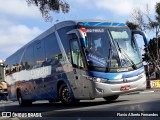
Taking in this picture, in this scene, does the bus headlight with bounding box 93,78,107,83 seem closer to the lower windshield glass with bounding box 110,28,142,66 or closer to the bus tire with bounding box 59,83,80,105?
the lower windshield glass with bounding box 110,28,142,66

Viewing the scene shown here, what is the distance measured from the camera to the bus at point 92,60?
14.5 metres

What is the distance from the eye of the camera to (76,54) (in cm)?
1509

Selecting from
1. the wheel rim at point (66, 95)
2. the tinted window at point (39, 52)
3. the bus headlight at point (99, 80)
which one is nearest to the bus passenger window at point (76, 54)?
the bus headlight at point (99, 80)

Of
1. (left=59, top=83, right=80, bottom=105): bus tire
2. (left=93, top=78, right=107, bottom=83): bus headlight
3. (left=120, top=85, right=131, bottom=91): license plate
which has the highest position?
(left=93, top=78, right=107, bottom=83): bus headlight

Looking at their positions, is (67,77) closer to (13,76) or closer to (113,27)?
(113,27)

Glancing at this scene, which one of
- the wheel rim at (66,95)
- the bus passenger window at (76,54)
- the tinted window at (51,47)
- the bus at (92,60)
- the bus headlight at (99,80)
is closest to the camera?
the bus headlight at (99,80)

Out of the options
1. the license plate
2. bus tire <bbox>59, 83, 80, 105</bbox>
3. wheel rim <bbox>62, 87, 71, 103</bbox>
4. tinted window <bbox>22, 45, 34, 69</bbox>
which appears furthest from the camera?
tinted window <bbox>22, 45, 34, 69</bbox>

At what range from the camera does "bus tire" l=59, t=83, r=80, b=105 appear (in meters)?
16.2

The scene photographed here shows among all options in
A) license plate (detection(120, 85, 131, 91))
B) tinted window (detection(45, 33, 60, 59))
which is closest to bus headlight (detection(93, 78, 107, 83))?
license plate (detection(120, 85, 131, 91))

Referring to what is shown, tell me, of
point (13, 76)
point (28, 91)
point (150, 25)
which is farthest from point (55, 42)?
point (150, 25)

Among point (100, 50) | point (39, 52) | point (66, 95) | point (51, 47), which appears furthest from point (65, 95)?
point (39, 52)

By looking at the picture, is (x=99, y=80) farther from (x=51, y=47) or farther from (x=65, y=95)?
(x=51, y=47)

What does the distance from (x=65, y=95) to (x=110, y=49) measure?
318 cm

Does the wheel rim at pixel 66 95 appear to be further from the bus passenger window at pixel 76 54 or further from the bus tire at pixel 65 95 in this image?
the bus passenger window at pixel 76 54
